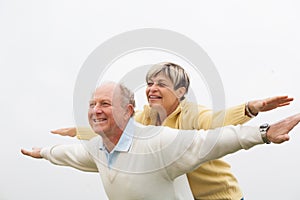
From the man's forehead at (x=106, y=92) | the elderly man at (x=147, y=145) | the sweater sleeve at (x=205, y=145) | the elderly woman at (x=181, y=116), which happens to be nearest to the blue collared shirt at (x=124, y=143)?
the elderly man at (x=147, y=145)

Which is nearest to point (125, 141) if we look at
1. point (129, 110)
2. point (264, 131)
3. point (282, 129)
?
point (129, 110)

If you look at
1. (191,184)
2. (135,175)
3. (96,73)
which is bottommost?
(191,184)

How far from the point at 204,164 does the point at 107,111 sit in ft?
3.32

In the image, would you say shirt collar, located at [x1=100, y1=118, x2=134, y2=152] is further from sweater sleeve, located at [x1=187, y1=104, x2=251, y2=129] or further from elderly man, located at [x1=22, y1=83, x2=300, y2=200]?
sweater sleeve, located at [x1=187, y1=104, x2=251, y2=129]

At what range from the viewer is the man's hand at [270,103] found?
3545 mm

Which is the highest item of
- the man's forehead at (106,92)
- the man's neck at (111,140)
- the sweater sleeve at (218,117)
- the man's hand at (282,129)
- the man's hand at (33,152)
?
the man's forehead at (106,92)

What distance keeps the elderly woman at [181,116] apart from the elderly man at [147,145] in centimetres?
42

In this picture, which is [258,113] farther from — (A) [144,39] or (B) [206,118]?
(A) [144,39]

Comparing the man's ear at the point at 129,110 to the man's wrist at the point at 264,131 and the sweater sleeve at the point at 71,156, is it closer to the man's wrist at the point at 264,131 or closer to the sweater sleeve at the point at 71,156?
the sweater sleeve at the point at 71,156

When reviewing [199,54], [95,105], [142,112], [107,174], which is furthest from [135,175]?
[199,54]

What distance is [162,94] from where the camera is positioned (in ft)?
13.7

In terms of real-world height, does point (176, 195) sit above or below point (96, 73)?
below

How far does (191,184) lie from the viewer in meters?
4.18

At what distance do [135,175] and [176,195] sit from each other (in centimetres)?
34
